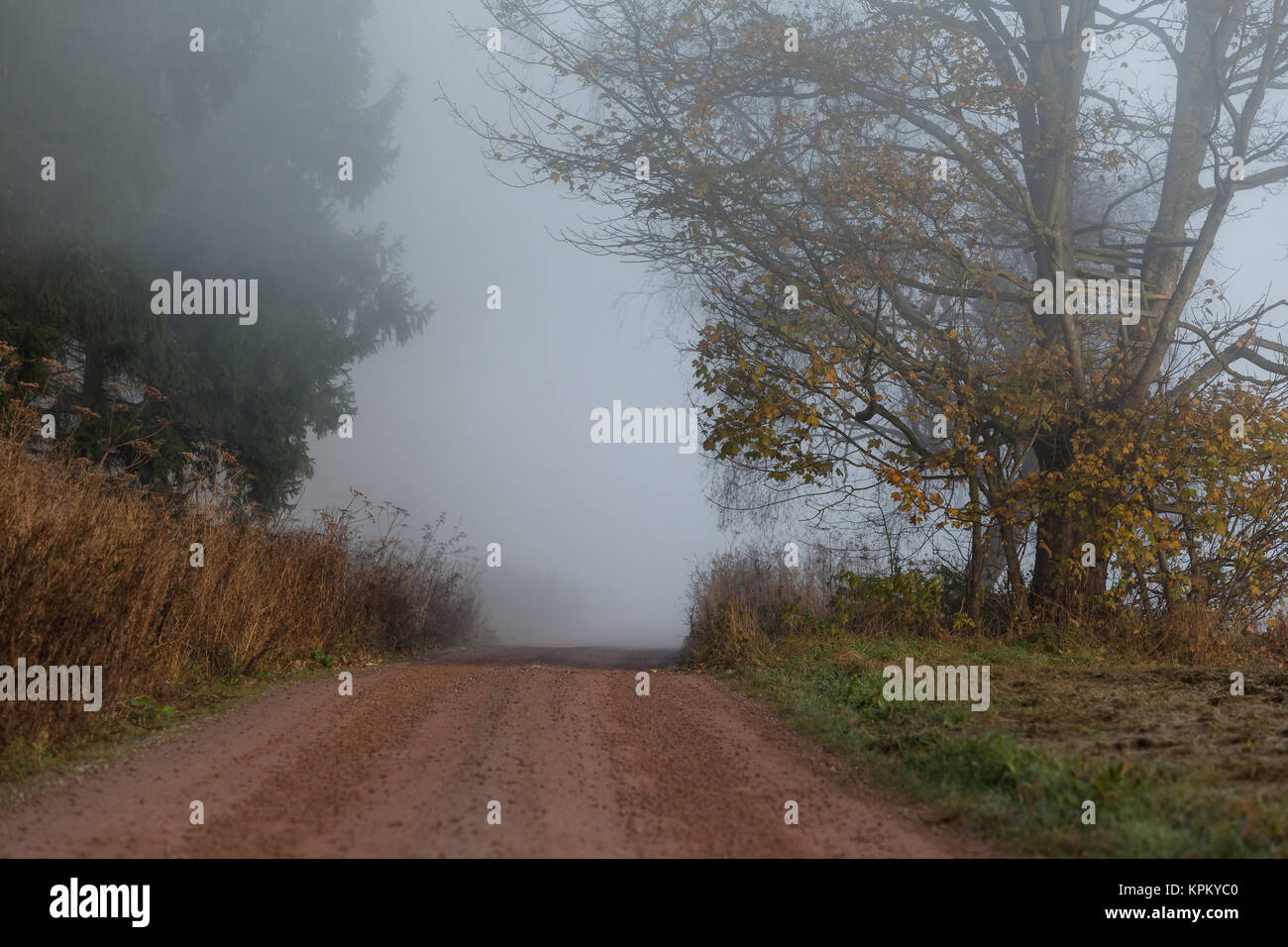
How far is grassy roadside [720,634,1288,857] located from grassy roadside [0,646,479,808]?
5.03 meters

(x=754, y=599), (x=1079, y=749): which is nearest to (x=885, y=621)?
(x=754, y=599)

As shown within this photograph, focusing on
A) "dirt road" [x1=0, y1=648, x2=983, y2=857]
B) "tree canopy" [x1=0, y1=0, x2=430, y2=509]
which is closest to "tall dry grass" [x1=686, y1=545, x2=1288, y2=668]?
"dirt road" [x1=0, y1=648, x2=983, y2=857]

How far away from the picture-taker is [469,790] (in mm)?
5344

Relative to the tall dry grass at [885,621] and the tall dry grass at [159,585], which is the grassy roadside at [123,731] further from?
the tall dry grass at [885,621]

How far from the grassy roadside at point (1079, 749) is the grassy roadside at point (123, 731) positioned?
5032 mm

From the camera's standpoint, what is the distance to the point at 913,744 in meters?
6.60

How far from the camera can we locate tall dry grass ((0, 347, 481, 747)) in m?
6.64

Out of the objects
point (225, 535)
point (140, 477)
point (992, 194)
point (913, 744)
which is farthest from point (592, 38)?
point (140, 477)

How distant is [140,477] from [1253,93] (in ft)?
64.7

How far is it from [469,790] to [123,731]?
3405 millimetres

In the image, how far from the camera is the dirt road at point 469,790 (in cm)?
443

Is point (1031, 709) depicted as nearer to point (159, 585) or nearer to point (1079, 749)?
point (1079, 749)

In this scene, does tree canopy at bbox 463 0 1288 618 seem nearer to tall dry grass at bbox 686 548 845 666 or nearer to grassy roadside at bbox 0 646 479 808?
tall dry grass at bbox 686 548 845 666
